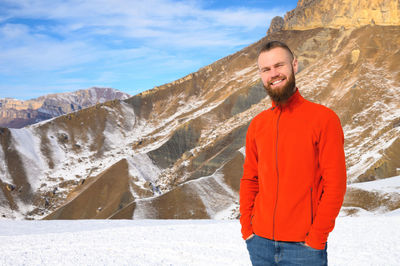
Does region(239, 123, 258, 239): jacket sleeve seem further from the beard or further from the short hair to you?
the short hair

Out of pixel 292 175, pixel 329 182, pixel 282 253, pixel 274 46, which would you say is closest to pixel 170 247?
pixel 282 253

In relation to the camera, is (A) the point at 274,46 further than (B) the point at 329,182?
Yes

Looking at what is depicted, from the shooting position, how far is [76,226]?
11.2 m

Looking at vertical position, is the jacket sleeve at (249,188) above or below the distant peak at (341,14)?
below

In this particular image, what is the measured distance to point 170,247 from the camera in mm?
7609

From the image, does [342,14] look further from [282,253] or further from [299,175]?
[282,253]

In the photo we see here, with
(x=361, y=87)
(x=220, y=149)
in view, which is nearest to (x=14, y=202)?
(x=220, y=149)

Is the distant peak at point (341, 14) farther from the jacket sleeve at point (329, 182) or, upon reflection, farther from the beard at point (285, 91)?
the jacket sleeve at point (329, 182)

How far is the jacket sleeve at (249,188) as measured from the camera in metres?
3.08

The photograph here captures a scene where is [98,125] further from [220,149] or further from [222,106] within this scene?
[220,149]

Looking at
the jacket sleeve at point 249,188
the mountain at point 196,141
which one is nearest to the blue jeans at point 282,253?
the jacket sleeve at point 249,188

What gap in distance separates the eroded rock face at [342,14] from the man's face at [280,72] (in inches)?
2744

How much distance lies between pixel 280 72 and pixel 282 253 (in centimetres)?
165

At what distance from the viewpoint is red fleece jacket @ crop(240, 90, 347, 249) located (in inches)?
102
